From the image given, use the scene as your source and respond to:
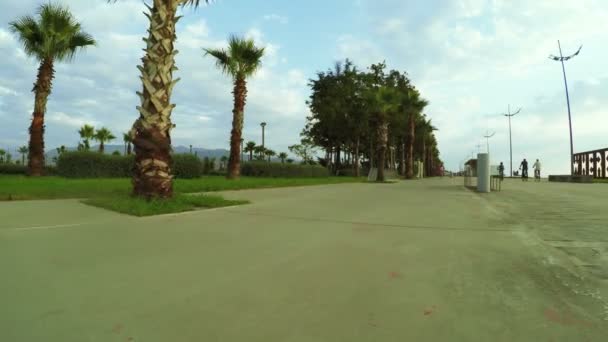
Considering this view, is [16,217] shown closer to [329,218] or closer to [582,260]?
[329,218]

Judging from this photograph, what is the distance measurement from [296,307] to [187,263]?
1489mm

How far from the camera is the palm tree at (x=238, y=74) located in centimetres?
1983

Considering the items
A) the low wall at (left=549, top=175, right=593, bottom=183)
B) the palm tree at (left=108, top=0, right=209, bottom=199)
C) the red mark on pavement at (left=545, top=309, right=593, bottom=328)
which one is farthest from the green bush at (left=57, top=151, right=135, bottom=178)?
the low wall at (left=549, top=175, right=593, bottom=183)

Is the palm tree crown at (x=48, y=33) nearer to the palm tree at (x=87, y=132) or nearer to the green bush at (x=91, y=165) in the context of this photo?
the green bush at (x=91, y=165)

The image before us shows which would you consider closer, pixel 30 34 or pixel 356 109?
pixel 30 34

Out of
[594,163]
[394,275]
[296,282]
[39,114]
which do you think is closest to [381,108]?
[39,114]

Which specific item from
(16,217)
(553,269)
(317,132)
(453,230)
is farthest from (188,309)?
(317,132)

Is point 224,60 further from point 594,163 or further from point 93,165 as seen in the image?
point 594,163

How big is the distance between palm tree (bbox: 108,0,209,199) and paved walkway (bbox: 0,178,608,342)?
1.74 meters

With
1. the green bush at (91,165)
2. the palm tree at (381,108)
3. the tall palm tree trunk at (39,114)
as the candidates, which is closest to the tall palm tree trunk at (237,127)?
the green bush at (91,165)

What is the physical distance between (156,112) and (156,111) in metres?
0.02

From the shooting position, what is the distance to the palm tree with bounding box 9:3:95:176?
724 inches

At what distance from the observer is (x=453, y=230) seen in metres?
5.61

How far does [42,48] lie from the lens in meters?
18.6
